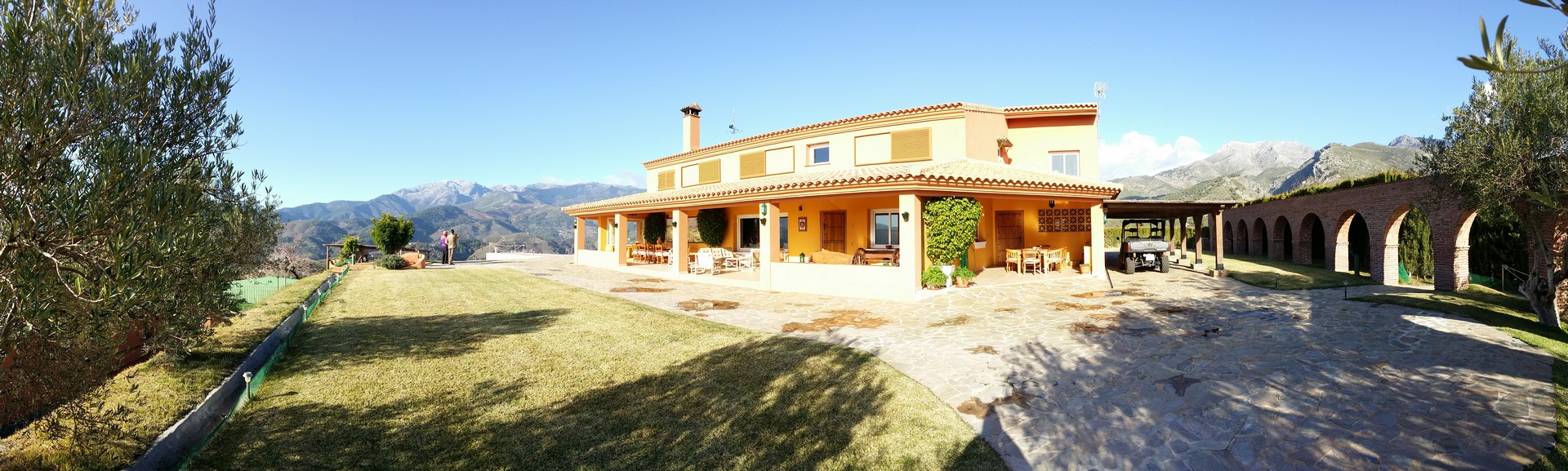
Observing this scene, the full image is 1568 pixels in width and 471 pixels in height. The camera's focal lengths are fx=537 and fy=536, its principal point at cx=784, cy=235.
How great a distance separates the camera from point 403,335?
8359mm

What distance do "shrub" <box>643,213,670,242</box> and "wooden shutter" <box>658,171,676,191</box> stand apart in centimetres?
216

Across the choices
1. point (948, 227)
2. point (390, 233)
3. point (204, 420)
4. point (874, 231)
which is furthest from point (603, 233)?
point (204, 420)

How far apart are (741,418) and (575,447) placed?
1430 millimetres

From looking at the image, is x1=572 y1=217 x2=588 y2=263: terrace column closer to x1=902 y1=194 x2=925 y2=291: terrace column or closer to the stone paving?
the stone paving

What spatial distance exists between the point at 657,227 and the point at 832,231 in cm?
875

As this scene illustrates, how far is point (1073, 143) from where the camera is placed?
18.2 m

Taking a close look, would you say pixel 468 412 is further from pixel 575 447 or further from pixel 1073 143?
pixel 1073 143

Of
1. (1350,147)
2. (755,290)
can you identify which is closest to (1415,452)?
(755,290)

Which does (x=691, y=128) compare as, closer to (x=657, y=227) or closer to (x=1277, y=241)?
(x=657, y=227)

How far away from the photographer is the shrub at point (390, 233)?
75.2 feet

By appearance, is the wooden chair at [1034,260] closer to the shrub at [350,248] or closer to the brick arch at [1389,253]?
the brick arch at [1389,253]

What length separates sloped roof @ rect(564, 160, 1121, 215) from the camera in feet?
39.0

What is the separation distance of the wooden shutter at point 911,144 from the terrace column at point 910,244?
5.52 meters

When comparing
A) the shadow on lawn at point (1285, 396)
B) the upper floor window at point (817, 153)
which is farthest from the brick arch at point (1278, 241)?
the upper floor window at point (817, 153)
